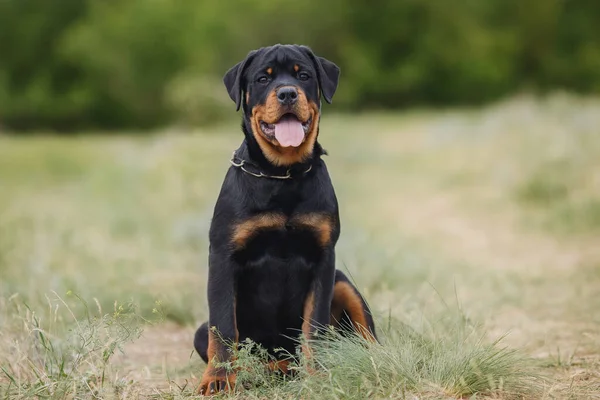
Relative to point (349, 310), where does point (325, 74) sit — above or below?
above

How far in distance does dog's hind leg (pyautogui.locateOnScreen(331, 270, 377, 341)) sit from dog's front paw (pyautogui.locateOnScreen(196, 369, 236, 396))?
0.64 metres

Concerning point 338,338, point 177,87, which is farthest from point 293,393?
point 177,87

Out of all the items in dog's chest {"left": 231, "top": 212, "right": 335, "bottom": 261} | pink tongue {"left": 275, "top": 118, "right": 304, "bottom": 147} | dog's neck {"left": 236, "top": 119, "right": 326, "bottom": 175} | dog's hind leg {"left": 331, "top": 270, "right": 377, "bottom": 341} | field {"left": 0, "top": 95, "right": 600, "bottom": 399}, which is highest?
pink tongue {"left": 275, "top": 118, "right": 304, "bottom": 147}

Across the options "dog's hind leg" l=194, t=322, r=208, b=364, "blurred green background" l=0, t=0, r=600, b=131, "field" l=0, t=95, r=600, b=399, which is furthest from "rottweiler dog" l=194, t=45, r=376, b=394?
"blurred green background" l=0, t=0, r=600, b=131

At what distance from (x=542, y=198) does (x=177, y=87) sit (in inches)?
697

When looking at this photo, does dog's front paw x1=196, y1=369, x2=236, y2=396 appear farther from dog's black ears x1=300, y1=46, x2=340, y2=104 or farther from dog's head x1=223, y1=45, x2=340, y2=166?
dog's black ears x1=300, y1=46, x2=340, y2=104

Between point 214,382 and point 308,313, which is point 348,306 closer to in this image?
point 308,313

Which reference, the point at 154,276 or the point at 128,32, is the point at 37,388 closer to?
the point at 154,276

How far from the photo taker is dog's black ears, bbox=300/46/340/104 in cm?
422

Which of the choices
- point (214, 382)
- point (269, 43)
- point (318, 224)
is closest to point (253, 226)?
point (318, 224)

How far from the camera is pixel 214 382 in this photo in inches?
150

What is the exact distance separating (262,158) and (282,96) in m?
0.33

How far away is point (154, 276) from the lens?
733cm

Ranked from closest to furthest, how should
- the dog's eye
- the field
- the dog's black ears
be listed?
the field → the dog's eye → the dog's black ears
